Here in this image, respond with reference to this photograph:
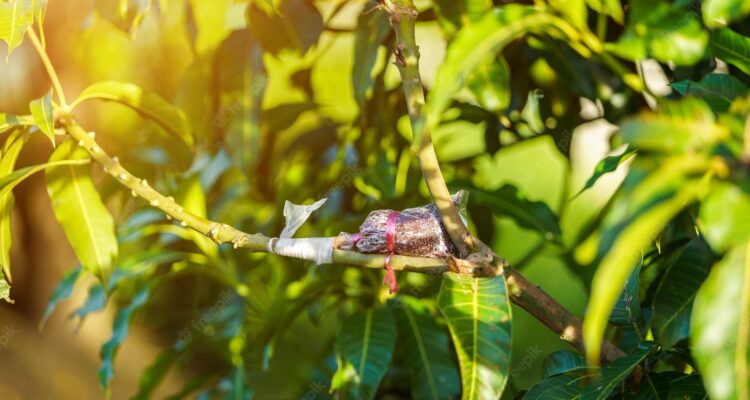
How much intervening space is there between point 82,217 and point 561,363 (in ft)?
1.97

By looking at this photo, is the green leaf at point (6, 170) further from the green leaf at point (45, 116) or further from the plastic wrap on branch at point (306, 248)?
the plastic wrap on branch at point (306, 248)

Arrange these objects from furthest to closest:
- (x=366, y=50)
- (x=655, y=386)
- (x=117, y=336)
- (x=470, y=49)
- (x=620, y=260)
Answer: (x=117, y=336) < (x=366, y=50) < (x=655, y=386) < (x=470, y=49) < (x=620, y=260)

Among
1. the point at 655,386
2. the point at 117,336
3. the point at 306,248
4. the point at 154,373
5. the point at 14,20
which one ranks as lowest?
the point at 154,373

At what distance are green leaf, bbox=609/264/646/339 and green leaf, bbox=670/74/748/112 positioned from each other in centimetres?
24

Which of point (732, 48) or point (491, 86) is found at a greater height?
point (732, 48)

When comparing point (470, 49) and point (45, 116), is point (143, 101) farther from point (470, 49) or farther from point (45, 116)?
point (470, 49)

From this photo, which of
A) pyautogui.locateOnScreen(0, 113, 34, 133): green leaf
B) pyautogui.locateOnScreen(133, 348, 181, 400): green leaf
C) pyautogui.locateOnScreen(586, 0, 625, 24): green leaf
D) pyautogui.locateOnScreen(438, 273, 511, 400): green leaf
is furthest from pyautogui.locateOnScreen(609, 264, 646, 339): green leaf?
pyautogui.locateOnScreen(133, 348, 181, 400): green leaf

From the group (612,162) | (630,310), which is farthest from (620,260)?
(630,310)

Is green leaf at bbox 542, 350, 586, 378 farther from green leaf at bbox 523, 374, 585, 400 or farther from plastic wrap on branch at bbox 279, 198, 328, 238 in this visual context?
plastic wrap on branch at bbox 279, 198, 328, 238

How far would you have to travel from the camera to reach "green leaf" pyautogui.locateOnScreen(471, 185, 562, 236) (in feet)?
3.65

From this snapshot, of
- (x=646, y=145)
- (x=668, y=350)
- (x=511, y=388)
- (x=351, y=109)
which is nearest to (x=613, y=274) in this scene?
(x=646, y=145)

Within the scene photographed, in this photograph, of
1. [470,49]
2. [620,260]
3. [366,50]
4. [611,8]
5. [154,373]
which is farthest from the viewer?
[154,373]

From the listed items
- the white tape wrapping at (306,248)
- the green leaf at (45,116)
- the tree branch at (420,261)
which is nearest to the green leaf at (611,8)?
the tree branch at (420,261)

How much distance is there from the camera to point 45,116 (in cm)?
77
